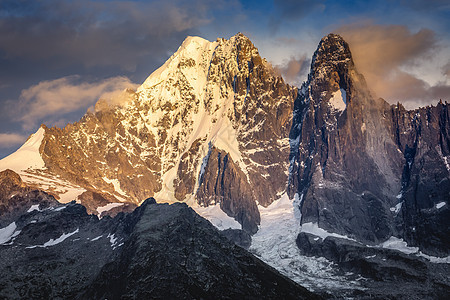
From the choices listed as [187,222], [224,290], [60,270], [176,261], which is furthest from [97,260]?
[224,290]

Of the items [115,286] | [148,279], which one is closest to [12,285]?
[115,286]

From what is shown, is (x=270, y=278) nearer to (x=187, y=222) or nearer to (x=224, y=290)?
(x=224, y=290)

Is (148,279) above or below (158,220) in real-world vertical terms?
below

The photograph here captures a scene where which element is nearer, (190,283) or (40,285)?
(190,283)

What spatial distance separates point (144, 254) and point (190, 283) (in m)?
18.8

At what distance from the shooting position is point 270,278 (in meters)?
160

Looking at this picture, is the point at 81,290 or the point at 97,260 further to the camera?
the point at 97,260

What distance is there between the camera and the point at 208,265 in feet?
Result: 501

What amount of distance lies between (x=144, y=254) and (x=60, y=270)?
43836mm

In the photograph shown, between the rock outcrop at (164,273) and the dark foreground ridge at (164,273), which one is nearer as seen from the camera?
the dark foreground ridge at (164,273)

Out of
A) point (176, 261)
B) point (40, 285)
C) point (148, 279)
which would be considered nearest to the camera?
point (148, 279)

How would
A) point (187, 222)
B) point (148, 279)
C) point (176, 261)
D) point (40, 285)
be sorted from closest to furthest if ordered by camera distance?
point (148, 279), point (176, 261), point (40, 285), point (187, 222)

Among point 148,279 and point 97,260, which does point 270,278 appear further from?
point 97,260

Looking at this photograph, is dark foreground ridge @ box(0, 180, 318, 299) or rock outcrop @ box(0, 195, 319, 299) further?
rock outcrop @ box(0, 195, 319, 299)
